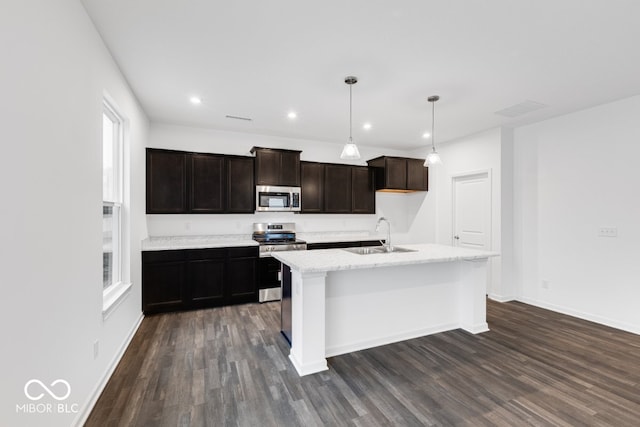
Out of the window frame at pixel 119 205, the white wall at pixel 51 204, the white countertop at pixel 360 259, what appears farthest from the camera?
the window frame at pixel 119 205

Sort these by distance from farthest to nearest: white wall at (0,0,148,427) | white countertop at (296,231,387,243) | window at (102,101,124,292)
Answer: white countertop at (296,231,387,243) < window at (102,101,124,292) < white wall at (0,0,148,427)

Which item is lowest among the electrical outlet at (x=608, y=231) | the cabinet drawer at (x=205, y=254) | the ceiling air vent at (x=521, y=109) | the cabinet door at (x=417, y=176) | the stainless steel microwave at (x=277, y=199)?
the cabinet drawer at (x=205, y=254)

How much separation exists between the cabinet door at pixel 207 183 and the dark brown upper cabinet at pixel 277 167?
60cm

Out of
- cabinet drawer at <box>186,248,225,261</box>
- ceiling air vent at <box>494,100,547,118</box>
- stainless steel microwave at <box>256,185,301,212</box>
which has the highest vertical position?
ceiling air vent at <box>494,100,547,118</box>

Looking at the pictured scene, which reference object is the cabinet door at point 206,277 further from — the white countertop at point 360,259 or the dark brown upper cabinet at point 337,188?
the dark brown upper cabinet at point 337,188

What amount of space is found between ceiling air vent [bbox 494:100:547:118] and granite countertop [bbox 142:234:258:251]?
4.02 m

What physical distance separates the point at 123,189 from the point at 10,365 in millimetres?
2285

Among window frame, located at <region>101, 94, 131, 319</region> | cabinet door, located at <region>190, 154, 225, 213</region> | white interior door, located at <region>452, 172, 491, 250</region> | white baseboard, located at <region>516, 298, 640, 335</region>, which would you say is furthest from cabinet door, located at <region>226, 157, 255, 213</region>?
white baseboard, located at <region>516, 298, 640, 335</region>

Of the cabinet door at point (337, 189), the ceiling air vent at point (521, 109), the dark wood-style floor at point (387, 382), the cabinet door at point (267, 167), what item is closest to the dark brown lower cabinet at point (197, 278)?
the dark wood-style floor at point (387, 382)

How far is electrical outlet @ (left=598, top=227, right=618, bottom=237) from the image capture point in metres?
3.65

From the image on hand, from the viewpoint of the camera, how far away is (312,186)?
5.48 m

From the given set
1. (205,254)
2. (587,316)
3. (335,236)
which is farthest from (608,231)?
(205,254)

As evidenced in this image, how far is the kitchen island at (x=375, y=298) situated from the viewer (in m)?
2.61

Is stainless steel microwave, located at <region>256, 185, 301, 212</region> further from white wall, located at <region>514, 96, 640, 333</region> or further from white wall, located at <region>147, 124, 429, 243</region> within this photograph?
white wall, located at <region>514, 96, 640, 333</region>
